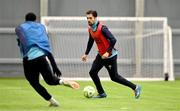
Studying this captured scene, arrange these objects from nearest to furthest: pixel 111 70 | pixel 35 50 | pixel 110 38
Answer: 1. pixel 35 50
2. pixel 110 38
3. pixel 111 70

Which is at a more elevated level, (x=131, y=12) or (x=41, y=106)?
(x=41, y=106)

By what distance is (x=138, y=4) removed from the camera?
29.0 meters

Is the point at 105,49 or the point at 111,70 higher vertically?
the point at 105,49

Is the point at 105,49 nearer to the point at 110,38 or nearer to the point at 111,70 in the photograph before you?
the point at 110,38

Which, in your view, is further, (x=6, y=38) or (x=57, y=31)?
(x=6, y=38)

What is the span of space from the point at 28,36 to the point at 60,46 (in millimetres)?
13000

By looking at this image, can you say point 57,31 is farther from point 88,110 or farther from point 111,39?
point 88,110

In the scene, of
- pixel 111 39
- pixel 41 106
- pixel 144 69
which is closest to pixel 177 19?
pixel 144 69

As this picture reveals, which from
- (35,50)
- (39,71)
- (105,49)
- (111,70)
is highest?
(35,50)

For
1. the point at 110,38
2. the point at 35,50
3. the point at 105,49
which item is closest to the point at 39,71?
the point at 35,50

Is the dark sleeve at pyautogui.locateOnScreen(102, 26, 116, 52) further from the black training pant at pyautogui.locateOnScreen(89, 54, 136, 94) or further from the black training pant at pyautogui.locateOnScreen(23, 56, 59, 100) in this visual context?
the black training pant at pyautogui.locateOnScreen(23, 56, 59, 100)

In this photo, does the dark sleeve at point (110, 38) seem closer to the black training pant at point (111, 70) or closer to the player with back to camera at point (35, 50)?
the black training pant at point (111, 70)

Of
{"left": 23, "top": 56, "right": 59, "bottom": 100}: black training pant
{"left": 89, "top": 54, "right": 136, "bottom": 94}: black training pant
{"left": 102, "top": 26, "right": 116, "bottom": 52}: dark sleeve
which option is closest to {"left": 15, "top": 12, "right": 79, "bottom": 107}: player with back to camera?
{"left": 23, "top": 56, "right": 59, "bottom": 100}: black training pant

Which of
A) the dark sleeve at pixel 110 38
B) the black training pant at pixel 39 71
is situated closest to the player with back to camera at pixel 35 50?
the black training pant at pixel 39 71
